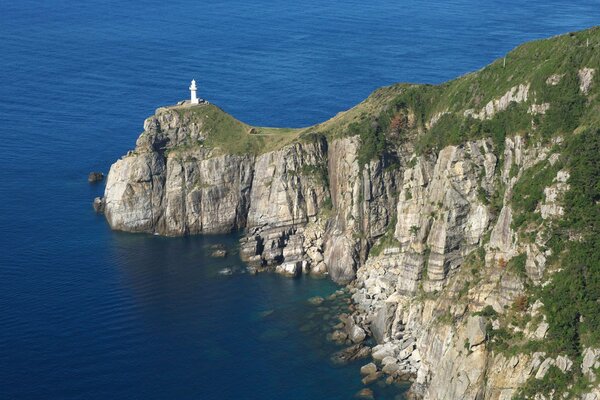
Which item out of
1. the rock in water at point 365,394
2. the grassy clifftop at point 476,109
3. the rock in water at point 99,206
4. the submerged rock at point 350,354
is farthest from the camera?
the rock in water at point 99,206

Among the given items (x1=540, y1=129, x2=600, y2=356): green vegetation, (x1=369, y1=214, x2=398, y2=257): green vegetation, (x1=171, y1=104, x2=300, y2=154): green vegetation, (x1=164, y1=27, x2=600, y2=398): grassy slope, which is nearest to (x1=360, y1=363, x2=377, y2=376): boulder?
(x1=164, y1=27, x2=600, y2=398): grassy slope

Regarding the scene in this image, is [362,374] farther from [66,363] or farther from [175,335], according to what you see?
[66,363]

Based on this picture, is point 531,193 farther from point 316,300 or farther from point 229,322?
point 229,322

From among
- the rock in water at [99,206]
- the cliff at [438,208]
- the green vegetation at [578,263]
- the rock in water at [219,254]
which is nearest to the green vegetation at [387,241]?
the cliff at [438,208]

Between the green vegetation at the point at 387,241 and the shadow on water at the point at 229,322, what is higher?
the green vegetation at the point at 387,241

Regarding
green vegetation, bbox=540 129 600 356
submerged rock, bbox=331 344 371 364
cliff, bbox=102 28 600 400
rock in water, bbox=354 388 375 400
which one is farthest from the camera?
submerged rock, bbox=331 344 371 364

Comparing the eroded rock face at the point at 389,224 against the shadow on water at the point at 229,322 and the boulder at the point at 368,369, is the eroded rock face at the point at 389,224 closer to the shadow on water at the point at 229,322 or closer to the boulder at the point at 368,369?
the boulder at the point at 368,369

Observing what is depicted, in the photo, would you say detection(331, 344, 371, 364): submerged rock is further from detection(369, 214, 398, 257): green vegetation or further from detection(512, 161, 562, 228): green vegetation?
detection(512, 161, 562, 228): green vegetation

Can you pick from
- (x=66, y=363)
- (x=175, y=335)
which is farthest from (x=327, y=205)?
(x=66, y=363)
